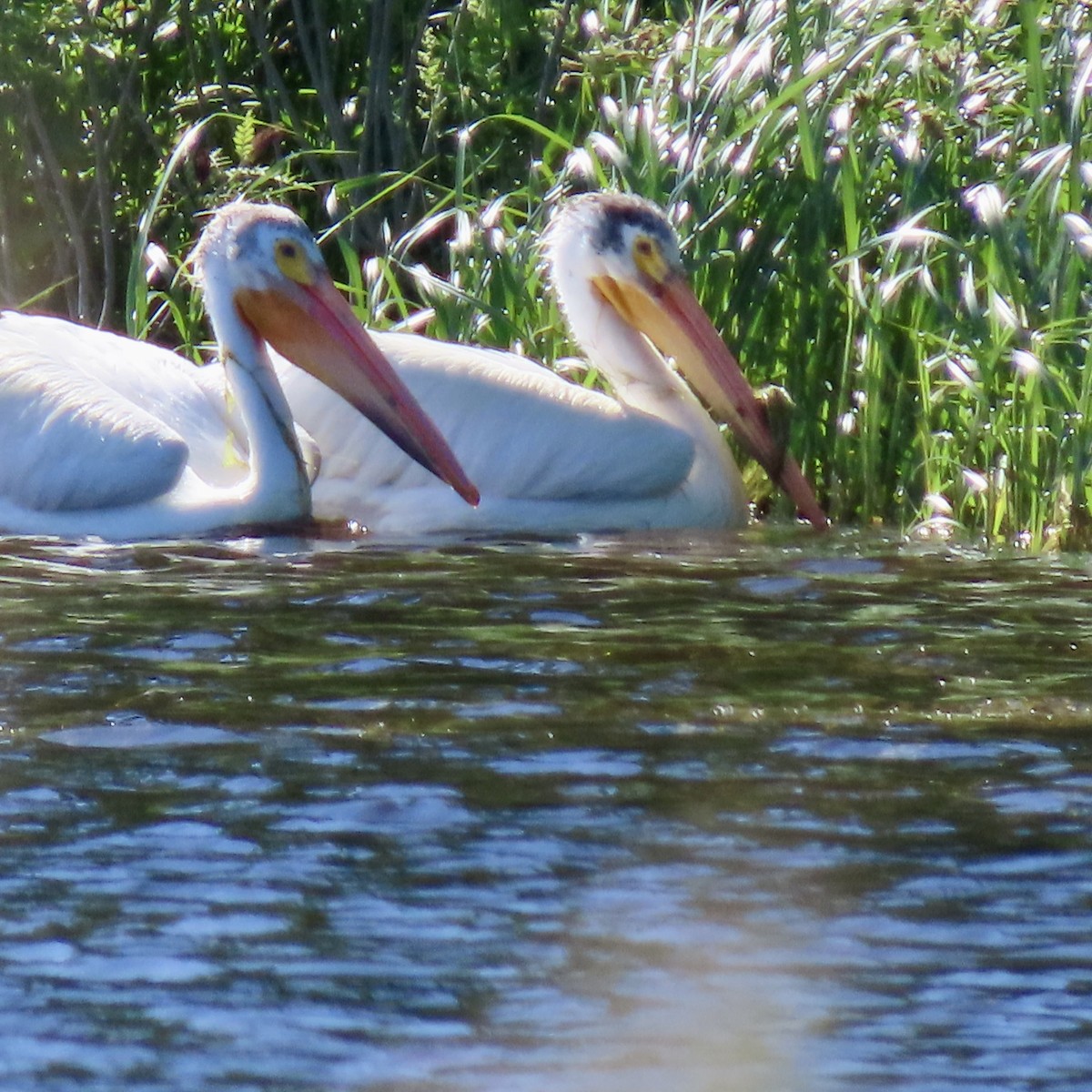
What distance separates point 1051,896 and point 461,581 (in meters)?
2.35

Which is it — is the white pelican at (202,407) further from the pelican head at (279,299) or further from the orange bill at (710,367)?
the orange bill at (710,367)

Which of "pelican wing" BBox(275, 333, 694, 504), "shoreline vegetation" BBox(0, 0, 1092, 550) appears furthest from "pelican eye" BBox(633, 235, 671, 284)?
"pelican wing" BBox(275, 333, 694, 504)

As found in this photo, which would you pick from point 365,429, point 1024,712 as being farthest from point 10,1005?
point 365,429

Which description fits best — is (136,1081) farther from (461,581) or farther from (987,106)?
(987,106)

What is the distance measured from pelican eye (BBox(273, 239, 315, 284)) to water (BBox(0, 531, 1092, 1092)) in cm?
173

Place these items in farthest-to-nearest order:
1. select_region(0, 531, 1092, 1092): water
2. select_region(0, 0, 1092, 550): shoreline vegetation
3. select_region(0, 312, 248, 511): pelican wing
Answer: select_region(0, 312, 248, 511): pelican wing, select_region(0, 0, 1092, 550): shoreline vegetation, select_region(0, 531, 1092, 1092): water

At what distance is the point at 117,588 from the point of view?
186 inches

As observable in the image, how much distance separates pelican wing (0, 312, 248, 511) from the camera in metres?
5.80

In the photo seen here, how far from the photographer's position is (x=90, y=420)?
5.84 metres

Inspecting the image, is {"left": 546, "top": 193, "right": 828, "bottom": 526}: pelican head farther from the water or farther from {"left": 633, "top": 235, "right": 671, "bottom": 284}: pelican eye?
the water

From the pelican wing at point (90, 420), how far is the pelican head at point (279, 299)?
25 centimetres

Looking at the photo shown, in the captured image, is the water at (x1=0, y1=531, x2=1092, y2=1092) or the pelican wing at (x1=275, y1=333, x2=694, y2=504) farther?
the pelican wing at (x1=275, y1=333, x2=694, y2=504)

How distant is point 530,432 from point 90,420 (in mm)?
1143

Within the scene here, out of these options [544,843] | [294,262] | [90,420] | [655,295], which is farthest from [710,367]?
[544,843]
